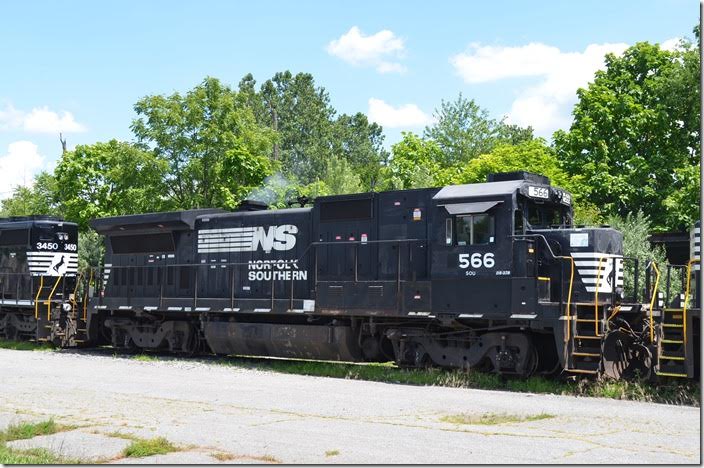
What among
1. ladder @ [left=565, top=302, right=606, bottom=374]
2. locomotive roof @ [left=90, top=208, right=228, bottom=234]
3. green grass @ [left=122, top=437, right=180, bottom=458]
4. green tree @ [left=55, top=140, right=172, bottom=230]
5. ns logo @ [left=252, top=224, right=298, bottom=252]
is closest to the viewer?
green grass @ [left=122, top=437, right=180, bottom=458]

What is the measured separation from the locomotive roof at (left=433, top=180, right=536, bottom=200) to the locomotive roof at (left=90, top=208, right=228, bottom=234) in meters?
7.28

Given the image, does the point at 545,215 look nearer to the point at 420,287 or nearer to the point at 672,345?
the point at 420,287

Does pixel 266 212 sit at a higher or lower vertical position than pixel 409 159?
lower

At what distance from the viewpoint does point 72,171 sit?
3544 centimetres

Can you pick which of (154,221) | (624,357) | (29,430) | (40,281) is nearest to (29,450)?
(29,430)

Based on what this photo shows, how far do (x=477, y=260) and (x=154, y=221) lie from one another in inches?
372

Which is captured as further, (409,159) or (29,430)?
(409,159)

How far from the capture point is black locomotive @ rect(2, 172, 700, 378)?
45.6 feet

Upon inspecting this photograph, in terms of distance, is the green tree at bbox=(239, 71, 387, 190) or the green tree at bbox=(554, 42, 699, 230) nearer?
the green tree at bbox=(554, 42, 699, 230)

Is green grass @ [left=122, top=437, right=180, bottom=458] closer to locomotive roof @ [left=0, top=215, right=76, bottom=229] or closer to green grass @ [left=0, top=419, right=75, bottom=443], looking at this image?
green grass @ [left=0, top=419, right=75, bottom=443]

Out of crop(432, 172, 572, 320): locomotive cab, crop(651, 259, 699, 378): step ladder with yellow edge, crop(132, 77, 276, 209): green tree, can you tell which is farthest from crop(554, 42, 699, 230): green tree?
crop(651, 259, 699, 378): step ladder with yellow edge

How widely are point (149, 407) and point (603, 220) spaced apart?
25541 millimetres

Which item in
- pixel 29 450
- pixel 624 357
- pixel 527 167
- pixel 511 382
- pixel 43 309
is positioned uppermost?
pixel 527 167

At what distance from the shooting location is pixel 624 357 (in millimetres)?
13992
